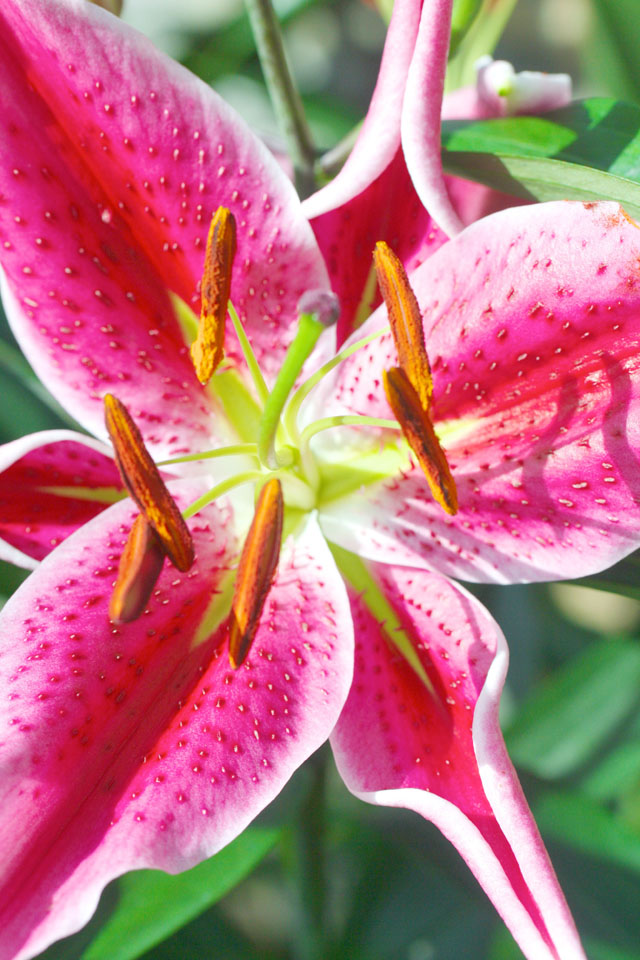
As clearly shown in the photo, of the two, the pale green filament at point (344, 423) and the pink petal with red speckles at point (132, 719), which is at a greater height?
the pale green filament at point (344, 423)

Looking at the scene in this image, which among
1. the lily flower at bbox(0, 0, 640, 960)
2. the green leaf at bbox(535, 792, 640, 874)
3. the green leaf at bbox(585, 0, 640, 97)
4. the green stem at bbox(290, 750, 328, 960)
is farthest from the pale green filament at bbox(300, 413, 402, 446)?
the green leaf at bbox(585, 0, 640, 97)

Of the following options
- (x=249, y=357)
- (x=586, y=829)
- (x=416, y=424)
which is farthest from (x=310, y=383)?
(x=586, y=829)

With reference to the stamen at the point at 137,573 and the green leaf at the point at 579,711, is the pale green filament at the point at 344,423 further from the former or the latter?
the green leaf at the point at 579,711

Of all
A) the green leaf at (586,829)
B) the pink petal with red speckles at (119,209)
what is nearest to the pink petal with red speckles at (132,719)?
the pink petal with red speckles at (119,209)

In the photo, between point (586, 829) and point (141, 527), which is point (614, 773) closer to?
point (586, 829)

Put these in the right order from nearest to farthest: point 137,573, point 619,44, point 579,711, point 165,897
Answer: point 137,573 < point 165,897 < point 619,44 < point 579,711

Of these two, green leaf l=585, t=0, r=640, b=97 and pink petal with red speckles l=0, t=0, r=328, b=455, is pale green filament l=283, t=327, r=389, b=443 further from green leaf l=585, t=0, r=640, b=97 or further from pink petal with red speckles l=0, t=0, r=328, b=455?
green leaf l=585, t=0, r=640, b=97
